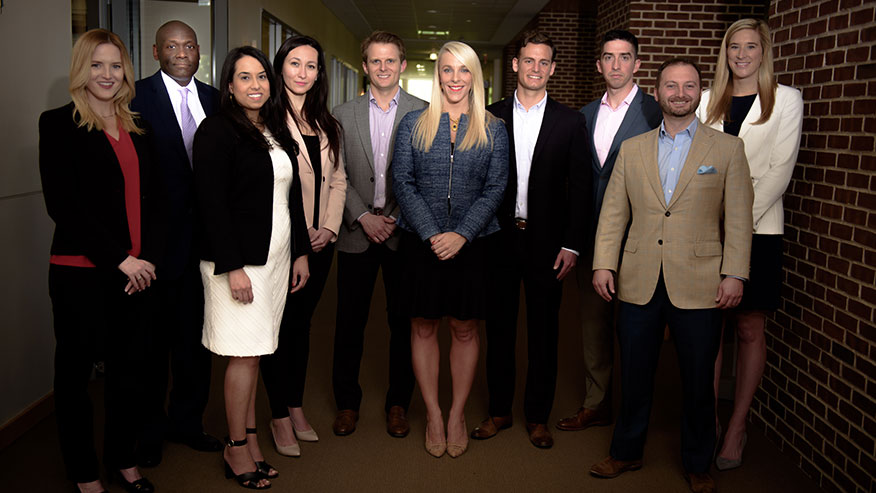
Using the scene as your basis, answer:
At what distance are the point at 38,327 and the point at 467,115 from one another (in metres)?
2.40

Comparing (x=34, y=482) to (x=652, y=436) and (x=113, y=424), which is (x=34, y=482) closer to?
(x=113, y=424)

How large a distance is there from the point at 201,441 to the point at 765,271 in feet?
8.79

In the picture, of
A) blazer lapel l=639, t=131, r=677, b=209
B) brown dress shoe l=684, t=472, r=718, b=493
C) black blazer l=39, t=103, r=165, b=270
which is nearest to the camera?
black blazer l=39, t=103, r=165, b=270

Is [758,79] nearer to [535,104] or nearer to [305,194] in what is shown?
[535,104]

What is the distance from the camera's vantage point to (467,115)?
10.5ft

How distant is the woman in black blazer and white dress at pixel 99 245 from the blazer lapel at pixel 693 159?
6.80ft

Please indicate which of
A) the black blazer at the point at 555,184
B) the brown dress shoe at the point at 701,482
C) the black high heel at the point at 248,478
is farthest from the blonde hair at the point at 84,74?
the brown dress shoe at the point at 701,482

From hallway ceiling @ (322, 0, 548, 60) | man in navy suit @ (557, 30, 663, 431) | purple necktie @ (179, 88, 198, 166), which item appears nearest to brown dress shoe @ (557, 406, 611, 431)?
man in navy suit @ (557, 30, 663, 431)

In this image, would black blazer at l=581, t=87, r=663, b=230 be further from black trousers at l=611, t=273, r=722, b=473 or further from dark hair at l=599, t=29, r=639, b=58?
black trousers at l=611, t=273, r=722, b=473

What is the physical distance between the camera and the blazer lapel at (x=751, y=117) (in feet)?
10.5

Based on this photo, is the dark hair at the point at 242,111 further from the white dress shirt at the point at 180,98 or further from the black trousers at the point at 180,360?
the black trousers at the point at 180,360

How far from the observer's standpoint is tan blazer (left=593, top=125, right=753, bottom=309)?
2803mm

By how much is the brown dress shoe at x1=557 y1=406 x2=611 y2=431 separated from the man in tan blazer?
1.86ft

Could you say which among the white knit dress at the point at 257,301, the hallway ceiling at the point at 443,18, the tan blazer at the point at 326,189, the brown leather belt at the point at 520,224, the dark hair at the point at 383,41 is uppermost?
the hallway ceiling at the point at 443,18
